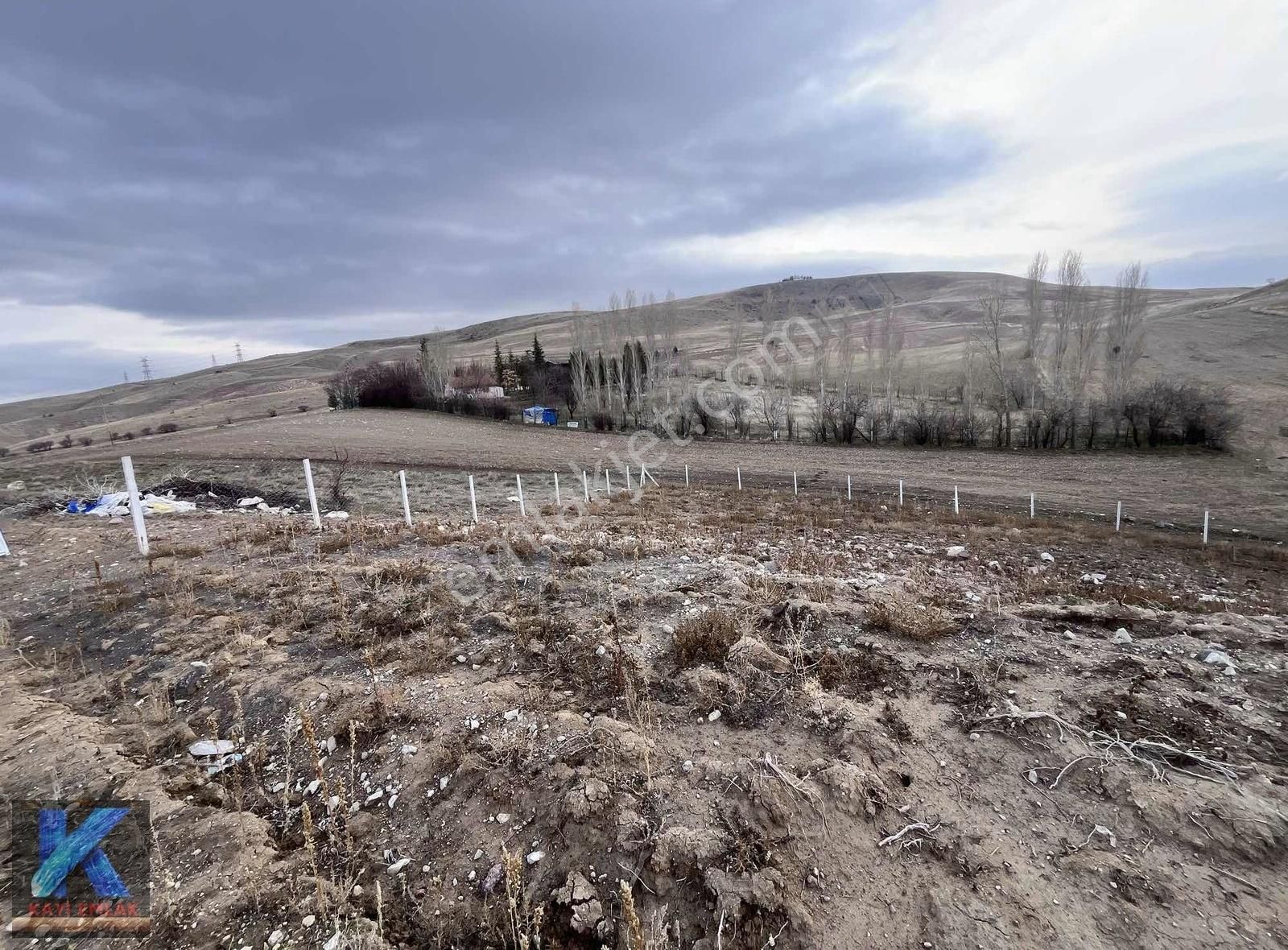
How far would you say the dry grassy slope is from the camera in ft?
141

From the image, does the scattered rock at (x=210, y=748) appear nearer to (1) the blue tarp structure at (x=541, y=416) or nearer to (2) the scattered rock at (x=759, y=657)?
(2) the scattered rock at (x=759, y=657)

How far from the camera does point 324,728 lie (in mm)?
4020

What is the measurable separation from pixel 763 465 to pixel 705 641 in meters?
21.5

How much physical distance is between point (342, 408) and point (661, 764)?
48181 millimetres

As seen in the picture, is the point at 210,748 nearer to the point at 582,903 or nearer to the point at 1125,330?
the point at 582,903

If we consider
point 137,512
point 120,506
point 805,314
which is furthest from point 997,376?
point 805,314

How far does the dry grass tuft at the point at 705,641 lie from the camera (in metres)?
4.75

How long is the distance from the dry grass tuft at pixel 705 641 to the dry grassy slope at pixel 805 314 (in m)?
32.4

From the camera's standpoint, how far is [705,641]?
4918mm

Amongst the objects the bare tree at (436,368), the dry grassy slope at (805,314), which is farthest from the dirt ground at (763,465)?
the bare tree at (436,368)

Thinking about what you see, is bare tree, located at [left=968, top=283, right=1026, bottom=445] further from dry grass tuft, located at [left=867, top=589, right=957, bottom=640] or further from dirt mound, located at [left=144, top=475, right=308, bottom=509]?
dirt mound, located at [left=144, top=475, right=308, bottom=509]

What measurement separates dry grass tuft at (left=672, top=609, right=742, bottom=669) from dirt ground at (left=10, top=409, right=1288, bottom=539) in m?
11.5

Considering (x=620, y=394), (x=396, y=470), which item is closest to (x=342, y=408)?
(x=620, y=394)

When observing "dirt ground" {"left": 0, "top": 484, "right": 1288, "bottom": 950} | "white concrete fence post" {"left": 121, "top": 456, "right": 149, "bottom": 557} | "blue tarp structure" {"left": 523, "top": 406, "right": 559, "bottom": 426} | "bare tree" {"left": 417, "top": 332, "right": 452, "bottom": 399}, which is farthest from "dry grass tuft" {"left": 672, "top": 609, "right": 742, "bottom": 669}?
"bare tree" {"left": 417, "top": 332, "right": 452, "bottom": 399}
